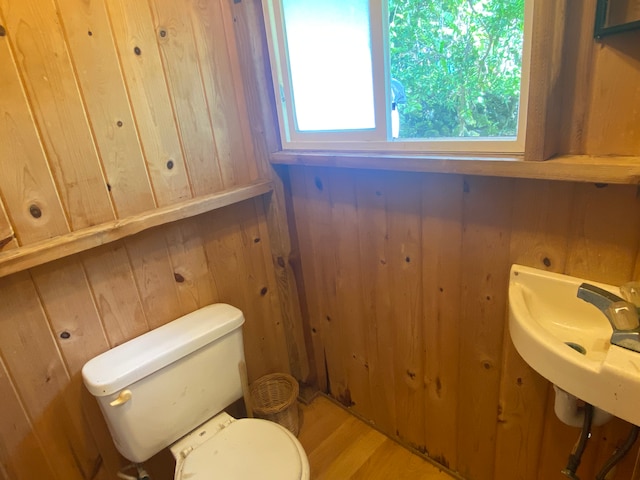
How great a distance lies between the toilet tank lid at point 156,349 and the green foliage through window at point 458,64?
0.88 m

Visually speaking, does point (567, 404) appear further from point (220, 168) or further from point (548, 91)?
point (220, 168)

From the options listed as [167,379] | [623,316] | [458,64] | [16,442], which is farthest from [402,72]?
[16,442]

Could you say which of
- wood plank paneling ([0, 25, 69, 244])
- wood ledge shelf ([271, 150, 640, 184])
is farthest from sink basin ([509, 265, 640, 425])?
wood plank paneling ([0, 25, 69, 244])

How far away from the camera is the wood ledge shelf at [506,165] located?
76 cm

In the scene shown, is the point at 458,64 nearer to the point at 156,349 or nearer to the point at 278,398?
the point at 156,349

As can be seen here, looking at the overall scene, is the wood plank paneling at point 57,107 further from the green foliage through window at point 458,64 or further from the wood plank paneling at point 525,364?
the wood plank paneling at point 525,364

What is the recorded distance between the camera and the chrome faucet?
0.73 metres

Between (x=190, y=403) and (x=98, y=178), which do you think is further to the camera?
(x=190, y=403)

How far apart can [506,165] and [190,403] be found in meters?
1.16

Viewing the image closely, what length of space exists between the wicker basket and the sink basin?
103cm

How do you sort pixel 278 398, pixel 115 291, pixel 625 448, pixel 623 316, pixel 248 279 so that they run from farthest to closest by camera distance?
pixel 278 398 < pixel 248 279 < pixel 115 291 < pixel 625 448 < pixel 623 316

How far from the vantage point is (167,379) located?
3.94ft

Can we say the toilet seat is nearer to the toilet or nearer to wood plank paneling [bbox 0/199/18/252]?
the toilet

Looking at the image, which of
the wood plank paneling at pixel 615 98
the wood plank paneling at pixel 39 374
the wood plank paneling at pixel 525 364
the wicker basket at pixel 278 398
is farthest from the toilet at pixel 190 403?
the wood plank paneling at pixel 615 98
